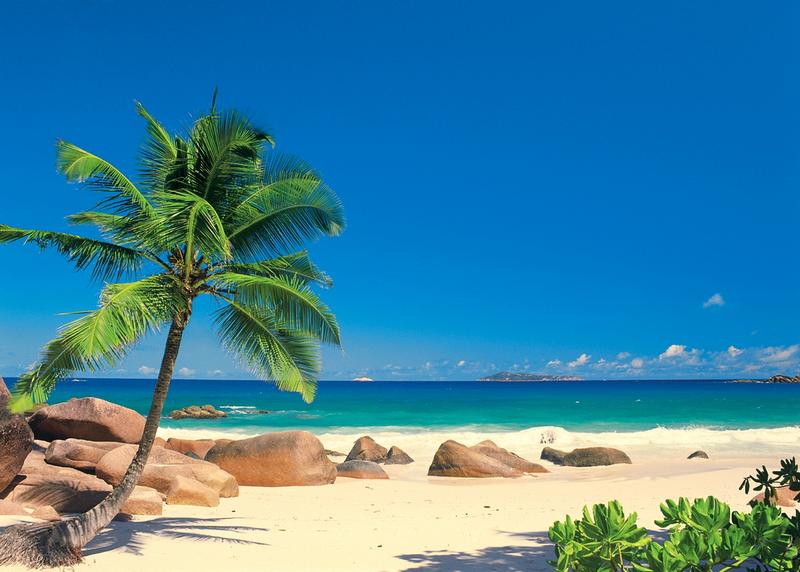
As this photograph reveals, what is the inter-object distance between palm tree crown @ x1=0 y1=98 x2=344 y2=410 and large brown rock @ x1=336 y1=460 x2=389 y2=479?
10297mm

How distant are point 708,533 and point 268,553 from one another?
638cm

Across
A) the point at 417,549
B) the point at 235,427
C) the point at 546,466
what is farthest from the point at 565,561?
the point at 235,427

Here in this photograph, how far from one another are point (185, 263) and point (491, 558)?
559 centimetres

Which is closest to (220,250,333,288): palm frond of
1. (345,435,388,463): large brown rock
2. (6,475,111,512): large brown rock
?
(6,475,111,512): large brown rock

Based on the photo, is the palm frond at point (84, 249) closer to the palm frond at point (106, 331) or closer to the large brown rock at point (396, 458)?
the palm frond at point (106, 331)

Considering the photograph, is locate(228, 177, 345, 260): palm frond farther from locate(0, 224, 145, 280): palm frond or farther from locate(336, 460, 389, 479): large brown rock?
locate(336, 460, 389, 479): large brown rock

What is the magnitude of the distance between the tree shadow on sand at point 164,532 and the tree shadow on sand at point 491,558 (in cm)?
263

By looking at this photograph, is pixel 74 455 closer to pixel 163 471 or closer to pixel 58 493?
pixel 163 471

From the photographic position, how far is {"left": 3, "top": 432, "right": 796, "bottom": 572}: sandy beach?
8906 millimetres

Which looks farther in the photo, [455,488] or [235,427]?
[235,427]

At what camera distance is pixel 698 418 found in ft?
190

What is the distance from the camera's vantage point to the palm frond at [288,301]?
8.99 m

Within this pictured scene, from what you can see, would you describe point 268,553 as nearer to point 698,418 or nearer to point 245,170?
point 245,170

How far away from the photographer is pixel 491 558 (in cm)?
907
